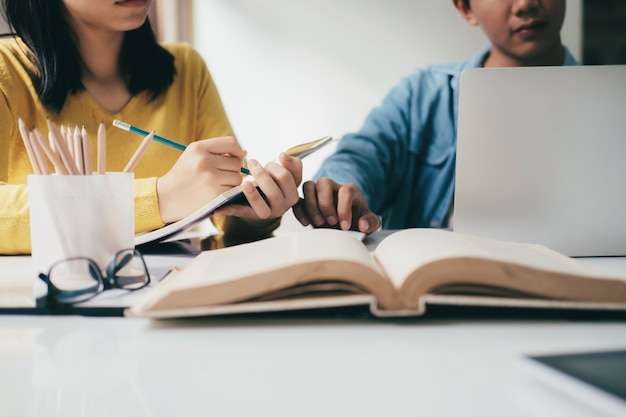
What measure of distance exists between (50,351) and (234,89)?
2479 mm

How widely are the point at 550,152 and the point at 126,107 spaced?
0.87 m

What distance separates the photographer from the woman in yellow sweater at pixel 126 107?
2.58 feet

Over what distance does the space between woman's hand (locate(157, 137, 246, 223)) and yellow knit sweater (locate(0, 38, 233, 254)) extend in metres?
0.02

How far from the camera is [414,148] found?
5.34 ft

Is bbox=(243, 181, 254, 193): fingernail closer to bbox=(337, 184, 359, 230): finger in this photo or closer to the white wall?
bbox=(337, 184, 359, 230): finger

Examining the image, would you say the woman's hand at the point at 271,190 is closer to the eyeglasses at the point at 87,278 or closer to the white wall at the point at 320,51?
the eyeglasses at the point at 87,278

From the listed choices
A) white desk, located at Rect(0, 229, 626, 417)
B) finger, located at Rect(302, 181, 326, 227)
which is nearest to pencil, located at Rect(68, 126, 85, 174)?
white desk, located at Rect(0, 229, 626, 417)

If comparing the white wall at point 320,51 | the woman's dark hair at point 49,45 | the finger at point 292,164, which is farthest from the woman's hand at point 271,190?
the white wall at point 320,51

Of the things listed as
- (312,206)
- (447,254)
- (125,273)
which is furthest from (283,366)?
(312,206)

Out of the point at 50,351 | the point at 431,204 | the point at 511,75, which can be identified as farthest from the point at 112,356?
the point at 431,204

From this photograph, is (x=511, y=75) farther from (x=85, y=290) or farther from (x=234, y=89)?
(x=234, y=89)

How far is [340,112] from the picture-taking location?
9.02 feet

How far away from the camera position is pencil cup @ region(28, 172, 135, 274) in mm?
520

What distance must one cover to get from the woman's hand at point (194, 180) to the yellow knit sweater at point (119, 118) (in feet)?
0.05
